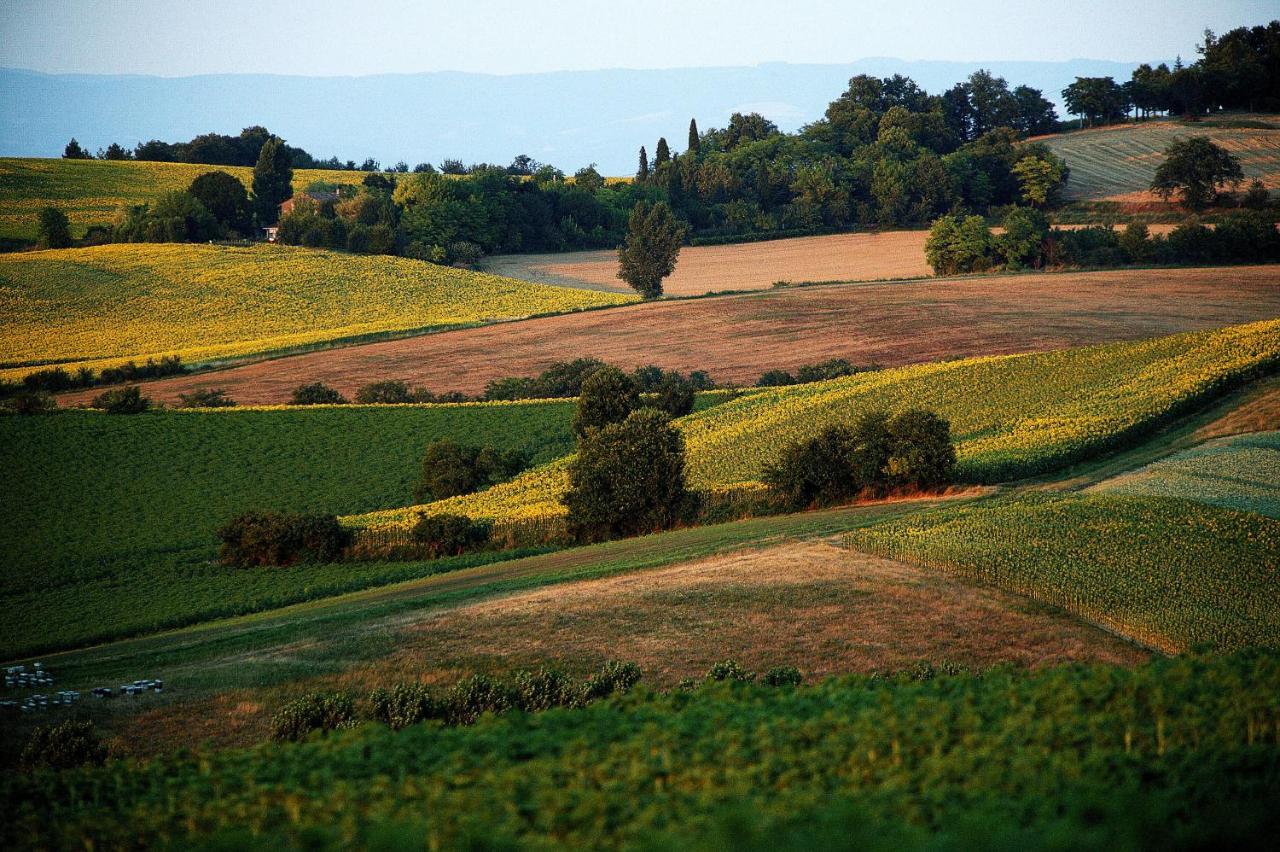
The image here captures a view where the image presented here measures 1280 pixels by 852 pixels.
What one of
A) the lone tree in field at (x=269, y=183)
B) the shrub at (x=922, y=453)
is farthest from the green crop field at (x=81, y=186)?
the shrub at (x=922, y=453)

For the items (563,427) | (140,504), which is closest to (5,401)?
(140,504)

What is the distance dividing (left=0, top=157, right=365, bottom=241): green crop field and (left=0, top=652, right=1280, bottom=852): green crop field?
396 ft

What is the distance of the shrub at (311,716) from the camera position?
2050cm

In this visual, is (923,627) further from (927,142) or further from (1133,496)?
(927,142)

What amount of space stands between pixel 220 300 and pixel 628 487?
236ft

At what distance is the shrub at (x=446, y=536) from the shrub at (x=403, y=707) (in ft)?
68.7

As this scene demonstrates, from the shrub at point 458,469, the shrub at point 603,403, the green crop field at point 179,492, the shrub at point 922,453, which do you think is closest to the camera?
the green crop field at point 179,492

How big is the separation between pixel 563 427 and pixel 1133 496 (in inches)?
1375

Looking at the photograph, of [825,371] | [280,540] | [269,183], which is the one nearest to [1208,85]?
[825,371]

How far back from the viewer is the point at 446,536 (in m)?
43.0

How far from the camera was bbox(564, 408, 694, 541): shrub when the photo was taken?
44.3 metres

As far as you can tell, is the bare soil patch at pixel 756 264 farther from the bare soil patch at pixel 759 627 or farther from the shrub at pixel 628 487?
the bare soil patch at pixel 759 627

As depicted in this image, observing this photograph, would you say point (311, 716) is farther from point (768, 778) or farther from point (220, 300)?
point (220, 300)

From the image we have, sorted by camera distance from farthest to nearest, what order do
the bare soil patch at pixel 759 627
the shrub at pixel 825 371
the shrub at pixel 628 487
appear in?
1. the shrub at pixel 825 371
2. the shrub at pixel 628 487
3. the bare soil patch at pixel 759 627
